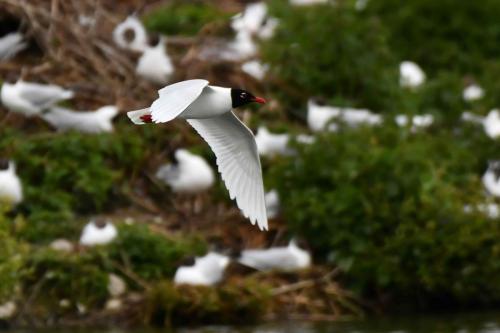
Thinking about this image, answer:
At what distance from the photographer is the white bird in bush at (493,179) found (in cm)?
1546

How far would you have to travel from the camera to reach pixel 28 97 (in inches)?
610

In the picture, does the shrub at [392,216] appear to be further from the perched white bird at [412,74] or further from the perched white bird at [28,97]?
the perched white bird at [412,74]

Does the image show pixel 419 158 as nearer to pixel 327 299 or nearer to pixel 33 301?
pixel 327 299

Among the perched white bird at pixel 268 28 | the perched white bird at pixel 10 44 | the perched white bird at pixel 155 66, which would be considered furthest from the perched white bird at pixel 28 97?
the perched white bird at pixel 268 28

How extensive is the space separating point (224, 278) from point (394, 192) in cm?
176

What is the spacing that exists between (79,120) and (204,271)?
2.70 meters

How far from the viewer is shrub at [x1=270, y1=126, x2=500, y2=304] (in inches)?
547

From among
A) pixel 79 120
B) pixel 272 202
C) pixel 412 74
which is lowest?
pixel 272 202

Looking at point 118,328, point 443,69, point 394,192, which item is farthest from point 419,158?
point 443,69

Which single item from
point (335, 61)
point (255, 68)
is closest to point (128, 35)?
point (255, 68)

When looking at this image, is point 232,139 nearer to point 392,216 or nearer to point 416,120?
point 392,216

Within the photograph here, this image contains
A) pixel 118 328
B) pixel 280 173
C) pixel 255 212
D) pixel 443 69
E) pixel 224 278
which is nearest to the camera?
pixel 255 212

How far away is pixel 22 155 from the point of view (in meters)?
14.8

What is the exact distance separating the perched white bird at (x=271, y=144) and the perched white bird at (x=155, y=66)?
149 cm
